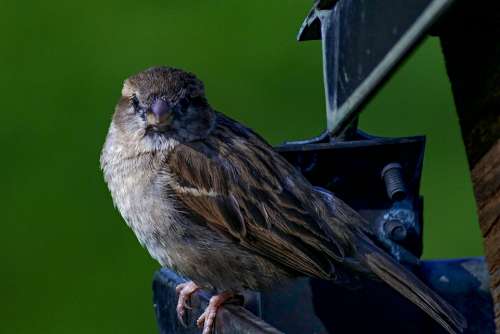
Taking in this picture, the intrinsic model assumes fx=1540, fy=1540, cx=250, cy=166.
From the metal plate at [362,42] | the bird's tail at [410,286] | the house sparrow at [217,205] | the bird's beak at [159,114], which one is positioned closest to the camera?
the metal plate at [362,42]

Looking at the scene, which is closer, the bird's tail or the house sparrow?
the bird's tail

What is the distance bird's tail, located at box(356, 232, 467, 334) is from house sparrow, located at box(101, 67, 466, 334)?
0.02 metres

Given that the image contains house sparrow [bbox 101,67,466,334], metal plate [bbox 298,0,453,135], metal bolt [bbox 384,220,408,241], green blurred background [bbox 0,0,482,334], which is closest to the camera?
metal plate [bbox 298,0,453,135]

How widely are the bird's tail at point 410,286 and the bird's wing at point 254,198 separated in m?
0.12

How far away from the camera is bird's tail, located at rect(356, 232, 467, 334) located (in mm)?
3902

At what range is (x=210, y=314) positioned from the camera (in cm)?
399

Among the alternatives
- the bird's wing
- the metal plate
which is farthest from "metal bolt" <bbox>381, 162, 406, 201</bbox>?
the metal plate

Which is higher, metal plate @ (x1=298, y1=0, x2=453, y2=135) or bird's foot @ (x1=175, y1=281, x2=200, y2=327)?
metal plate @ (x1=298, y1=0, x2=453, y2=135)

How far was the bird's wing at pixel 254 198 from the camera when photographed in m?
4.44

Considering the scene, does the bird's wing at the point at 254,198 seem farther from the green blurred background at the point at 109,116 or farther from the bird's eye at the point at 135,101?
the green blurred background at the point at 109,116

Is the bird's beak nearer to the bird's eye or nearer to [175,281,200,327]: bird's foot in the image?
the bird's eye

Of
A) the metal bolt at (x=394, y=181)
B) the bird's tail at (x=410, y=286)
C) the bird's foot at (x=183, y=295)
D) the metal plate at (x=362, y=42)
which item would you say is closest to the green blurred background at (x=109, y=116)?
the bird's foot at (x=183, y=295)

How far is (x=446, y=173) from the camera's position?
810cm

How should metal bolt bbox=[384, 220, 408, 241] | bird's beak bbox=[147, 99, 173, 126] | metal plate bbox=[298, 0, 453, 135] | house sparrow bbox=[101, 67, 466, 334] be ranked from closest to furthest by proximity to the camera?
1. metal plate bbox=[298, 0, 453, 135]
2. metal bolt bbox=[384, 220, 408, 241]
3. house sparrow bbox=[101, 67, 466, 334]
4. bird's beak bbox=[147, 99, 173, 126]
